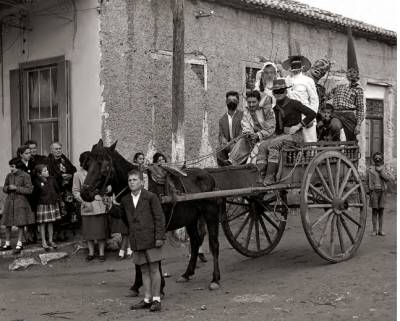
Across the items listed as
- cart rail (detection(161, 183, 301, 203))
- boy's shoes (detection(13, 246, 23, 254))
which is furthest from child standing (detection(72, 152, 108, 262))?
cart rail (detection(161, 183, 301, 203))

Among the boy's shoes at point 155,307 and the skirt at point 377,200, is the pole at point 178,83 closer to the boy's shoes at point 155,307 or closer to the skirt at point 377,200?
the skirt at point 377,200

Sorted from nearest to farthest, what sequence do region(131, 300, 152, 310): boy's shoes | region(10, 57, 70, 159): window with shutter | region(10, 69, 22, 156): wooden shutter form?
region(131, 300, 152, 310): boy's shoes → region(10, 57, 70, 159): window with shutter → region(10, 69, 22, 156): wooden shutter

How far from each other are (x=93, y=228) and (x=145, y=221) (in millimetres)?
3088

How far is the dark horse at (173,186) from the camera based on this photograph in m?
5.94

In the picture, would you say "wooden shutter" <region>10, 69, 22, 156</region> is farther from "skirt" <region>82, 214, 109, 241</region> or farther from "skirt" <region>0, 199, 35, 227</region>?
"skirt" <region>82, 214, 109, 241</region>

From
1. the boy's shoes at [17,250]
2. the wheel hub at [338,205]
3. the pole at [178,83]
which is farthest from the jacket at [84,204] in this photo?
the wheel hub at [338,205]

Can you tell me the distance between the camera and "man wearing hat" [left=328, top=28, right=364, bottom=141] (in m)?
8.54

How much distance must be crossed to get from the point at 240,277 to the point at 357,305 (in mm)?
2026

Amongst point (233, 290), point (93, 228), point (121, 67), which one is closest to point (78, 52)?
point (121, 67)

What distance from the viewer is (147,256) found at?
591 cm

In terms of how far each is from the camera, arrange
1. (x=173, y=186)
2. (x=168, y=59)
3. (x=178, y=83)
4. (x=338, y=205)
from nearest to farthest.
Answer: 1. (x=173, y=186)
2. (x=338, y=205)
3. (x=178, y=83)
4. (x=168, y=59)

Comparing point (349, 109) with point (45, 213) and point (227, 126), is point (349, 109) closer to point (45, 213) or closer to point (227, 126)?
point (227, 126)

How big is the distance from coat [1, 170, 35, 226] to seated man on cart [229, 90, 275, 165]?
3149mm

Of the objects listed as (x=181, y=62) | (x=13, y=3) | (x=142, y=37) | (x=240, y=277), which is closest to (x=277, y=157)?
(x=240, y=277)
